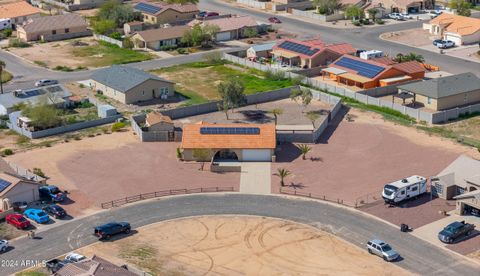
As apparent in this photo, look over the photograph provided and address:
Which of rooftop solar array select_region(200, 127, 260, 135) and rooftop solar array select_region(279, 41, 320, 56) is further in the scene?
rooftop solar array select_region(279, 41, 320, 56)

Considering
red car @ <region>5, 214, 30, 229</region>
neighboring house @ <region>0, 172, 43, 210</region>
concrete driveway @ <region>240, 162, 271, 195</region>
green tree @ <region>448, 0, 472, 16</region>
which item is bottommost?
concrete driveway @ <region>240, 162, 271, 195</region>

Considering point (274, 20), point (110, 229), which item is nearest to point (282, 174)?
point (110, 229)

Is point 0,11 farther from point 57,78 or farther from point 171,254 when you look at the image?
point 171,254

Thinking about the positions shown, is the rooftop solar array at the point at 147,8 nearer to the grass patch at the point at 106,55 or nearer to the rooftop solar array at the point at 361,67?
the grass patch at the point at 106,55

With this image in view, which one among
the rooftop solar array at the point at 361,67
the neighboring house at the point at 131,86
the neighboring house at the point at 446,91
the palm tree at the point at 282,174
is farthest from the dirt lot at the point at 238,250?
the rooftop solar array at the point at 361,67

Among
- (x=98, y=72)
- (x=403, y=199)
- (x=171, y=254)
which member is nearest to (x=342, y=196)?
(x=403, y=199)

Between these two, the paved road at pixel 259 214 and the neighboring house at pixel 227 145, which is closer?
the paved road at pixel 259 214

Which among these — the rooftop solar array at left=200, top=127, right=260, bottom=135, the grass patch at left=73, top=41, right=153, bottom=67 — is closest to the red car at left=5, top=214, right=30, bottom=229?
the rooftop solar array at left=200, top=127, right=260, bottom=135

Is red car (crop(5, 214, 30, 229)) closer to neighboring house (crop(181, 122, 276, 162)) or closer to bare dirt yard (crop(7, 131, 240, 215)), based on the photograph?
bare dirt yard (crop(7, 131, 240, 215))
